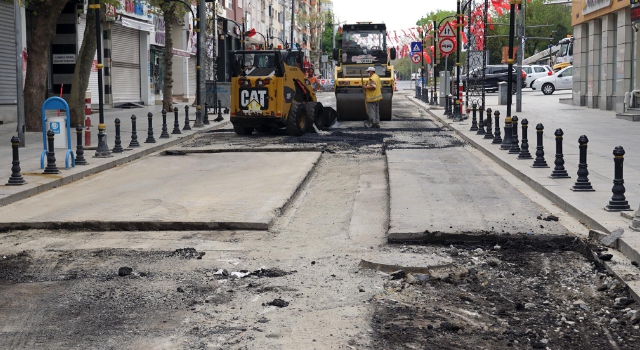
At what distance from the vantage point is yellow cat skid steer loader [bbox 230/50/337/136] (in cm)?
2184

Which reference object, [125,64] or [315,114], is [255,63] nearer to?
[315,114]

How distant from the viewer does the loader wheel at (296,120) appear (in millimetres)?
22203

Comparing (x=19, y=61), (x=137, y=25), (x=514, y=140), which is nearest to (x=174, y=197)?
(x=514, y=140)

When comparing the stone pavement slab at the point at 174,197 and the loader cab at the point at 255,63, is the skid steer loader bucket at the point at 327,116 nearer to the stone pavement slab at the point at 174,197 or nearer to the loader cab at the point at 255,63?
the loader cab at the point at 255,63

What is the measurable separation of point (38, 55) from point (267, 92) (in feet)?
20.7

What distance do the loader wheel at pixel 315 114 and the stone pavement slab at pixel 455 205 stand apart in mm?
7965

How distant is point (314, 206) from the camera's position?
11195 mm

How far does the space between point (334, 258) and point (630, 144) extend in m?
12.5

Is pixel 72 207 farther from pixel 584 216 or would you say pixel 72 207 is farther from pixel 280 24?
pixel 280 24

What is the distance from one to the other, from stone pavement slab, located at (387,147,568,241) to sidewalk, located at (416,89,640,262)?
445 millimetres

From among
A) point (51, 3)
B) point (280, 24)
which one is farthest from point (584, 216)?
point (280, 24)

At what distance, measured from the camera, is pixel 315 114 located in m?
24.2

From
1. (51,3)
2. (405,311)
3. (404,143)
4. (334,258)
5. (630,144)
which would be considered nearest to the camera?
(405,311)

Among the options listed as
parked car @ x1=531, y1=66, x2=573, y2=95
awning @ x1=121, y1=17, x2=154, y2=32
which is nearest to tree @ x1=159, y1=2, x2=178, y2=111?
awning @ x1=121, y1=17, x2=154, y2=32
